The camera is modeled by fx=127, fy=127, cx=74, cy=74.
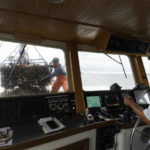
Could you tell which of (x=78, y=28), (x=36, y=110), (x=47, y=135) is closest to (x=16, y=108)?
(x=36, y=110)

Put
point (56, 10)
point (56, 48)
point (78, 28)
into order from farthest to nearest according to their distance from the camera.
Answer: point (56, 48)
point (78, 28)
point (56, 10)

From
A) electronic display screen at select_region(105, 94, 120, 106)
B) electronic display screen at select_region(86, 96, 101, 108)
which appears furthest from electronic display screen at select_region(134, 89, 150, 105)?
electronic display screen at select_region(86, 96, 101, 108)

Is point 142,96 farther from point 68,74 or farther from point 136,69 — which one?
point 68,74

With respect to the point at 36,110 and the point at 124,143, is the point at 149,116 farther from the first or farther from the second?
the point at 36,110

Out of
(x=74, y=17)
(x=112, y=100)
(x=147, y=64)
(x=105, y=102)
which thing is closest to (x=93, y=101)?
(x=105, y=102)

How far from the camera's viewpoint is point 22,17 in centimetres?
152

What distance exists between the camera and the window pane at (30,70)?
5.96ft

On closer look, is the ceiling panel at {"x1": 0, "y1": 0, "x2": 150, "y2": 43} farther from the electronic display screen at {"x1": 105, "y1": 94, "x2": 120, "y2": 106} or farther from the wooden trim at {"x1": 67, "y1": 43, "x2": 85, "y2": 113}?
the electronic display screen at {"x1": 105, "y1": 94, "x2": 120, "y2": 106}

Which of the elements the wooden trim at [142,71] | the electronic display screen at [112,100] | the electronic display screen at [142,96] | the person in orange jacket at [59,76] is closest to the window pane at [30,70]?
the person in orange jacket at [59,76]

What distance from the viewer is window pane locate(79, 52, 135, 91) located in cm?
244

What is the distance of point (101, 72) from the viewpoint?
268 centimetres

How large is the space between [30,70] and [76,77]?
745 mm

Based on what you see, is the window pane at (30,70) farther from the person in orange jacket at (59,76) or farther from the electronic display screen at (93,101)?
the electronic display screen at (93,101)

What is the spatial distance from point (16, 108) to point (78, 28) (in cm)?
137
